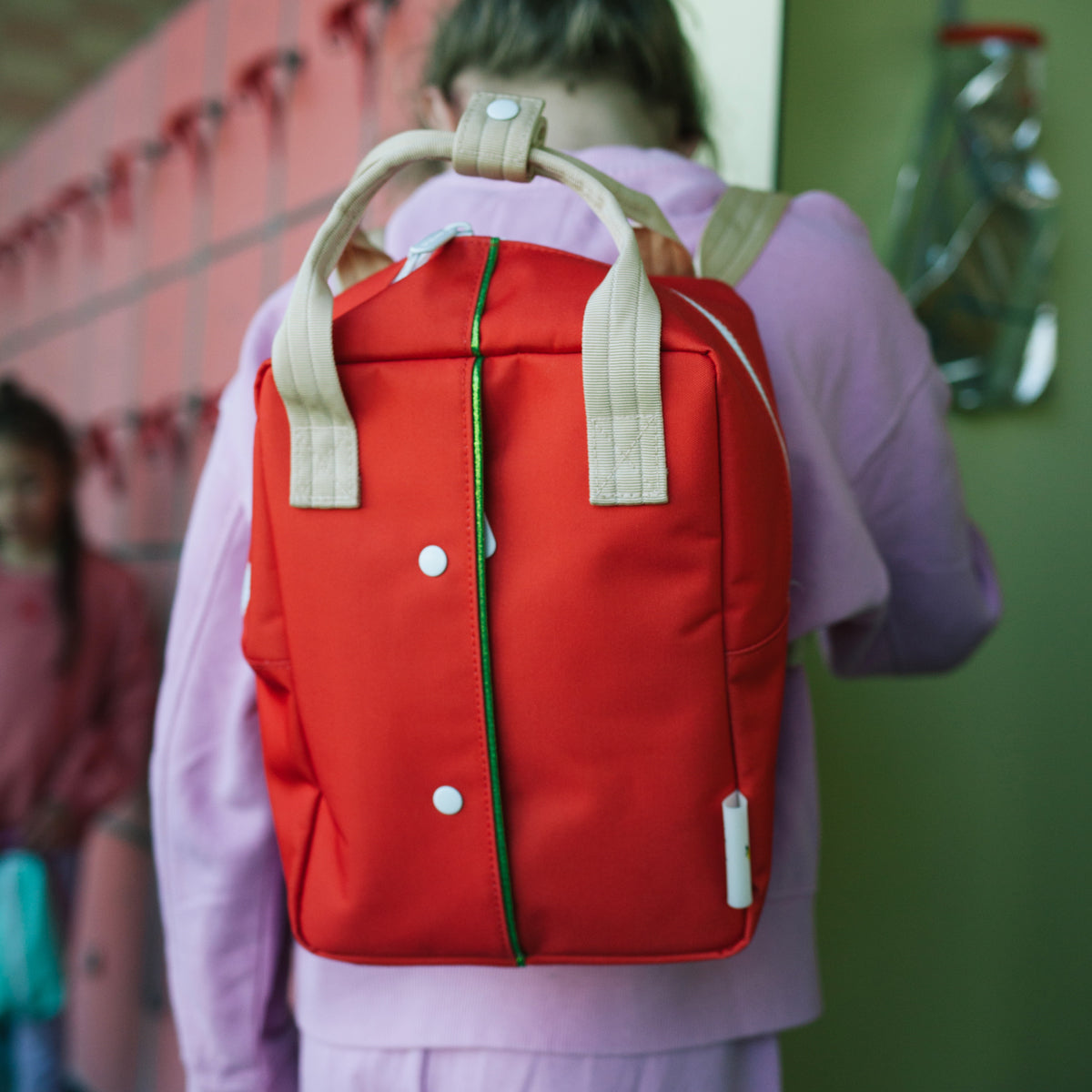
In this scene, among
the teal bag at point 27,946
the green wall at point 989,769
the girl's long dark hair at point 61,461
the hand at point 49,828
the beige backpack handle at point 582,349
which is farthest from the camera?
the girl's long dark hair at point 61,461

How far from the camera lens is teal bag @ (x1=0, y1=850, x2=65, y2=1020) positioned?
173 centimetres

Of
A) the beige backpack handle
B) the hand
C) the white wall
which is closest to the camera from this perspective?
the beige backpack handle

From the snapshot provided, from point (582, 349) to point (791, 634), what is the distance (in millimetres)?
250

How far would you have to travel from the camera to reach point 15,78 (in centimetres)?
286

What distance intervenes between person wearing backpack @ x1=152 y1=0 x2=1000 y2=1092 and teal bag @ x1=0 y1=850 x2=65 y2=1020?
1176 millimetres

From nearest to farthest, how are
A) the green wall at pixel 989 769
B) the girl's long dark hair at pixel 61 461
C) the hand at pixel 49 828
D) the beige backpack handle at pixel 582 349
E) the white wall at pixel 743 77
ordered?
the beige backpack handle at pixel 582 349, the white wall at pixel 743 77, the green wall at pixel 989 769, the hand at pixel 49 828, the girl's long dark hair at pixel 61 461

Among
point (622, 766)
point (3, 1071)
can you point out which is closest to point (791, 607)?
point (622, 766)

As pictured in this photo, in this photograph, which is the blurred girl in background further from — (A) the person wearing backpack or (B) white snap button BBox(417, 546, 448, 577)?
(B) white snap button BBox(417, 546, 448, 577)

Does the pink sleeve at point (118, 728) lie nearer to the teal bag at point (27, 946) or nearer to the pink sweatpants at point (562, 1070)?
the teal bag at point (27, 946)

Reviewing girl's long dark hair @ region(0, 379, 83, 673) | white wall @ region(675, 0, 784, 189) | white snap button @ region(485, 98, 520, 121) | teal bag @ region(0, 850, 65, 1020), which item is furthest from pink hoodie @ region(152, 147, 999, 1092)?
girl's long dark hair @ region(0, 379, 83, 673)

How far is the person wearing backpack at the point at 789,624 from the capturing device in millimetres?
642

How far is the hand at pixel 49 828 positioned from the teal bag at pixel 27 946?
80 millimetres

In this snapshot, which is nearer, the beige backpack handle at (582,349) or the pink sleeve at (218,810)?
the beige backpack handle at (582,349)

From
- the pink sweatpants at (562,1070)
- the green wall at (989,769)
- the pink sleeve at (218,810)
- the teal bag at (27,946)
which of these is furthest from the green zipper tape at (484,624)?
the teal bag at (27,946)
